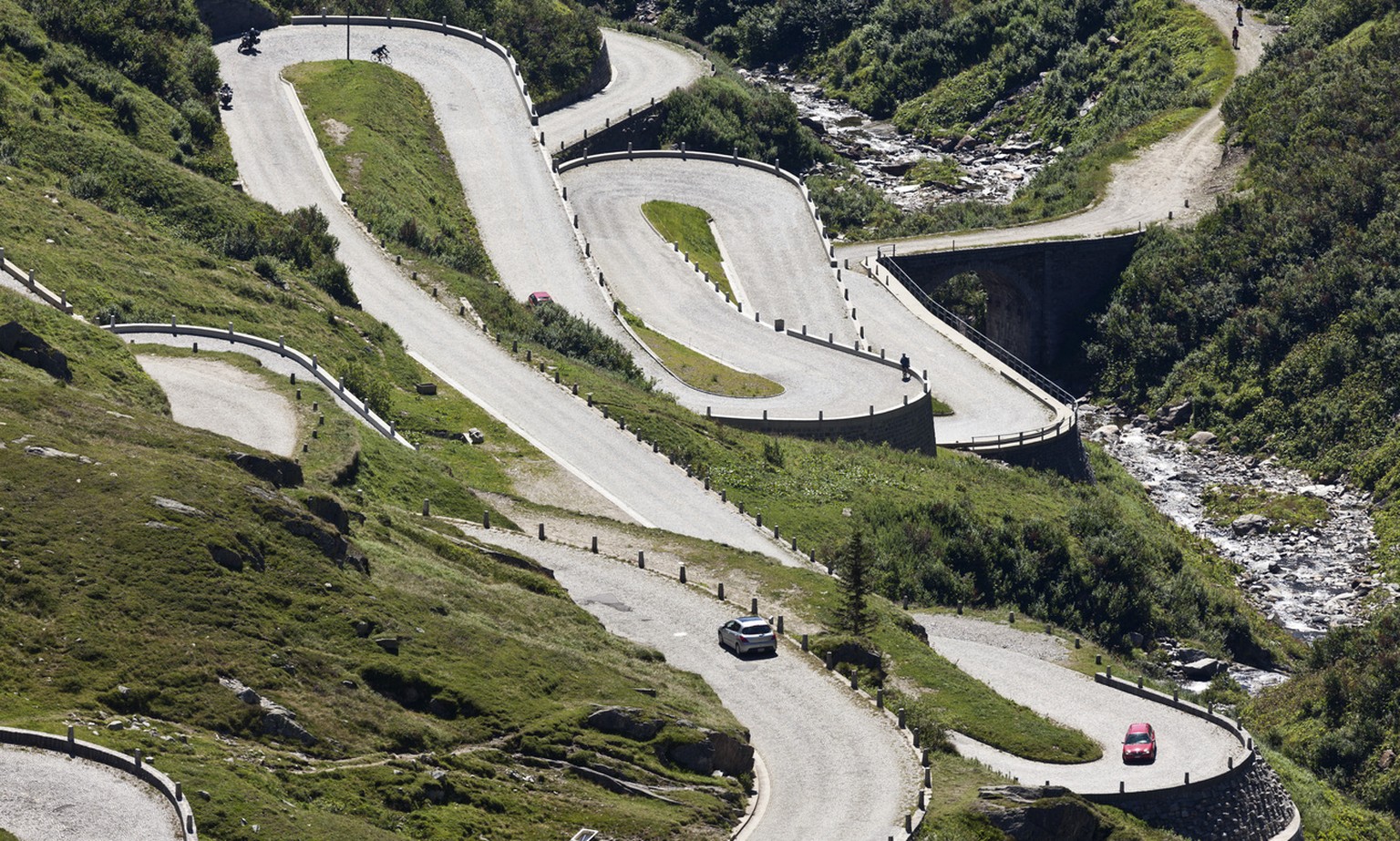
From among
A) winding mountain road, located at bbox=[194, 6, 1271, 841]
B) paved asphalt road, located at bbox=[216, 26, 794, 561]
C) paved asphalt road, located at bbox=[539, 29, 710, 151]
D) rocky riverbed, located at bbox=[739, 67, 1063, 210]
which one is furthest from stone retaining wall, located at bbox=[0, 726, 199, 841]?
rocky riverbed, located at bbox=[739, 67, 1063, 210]

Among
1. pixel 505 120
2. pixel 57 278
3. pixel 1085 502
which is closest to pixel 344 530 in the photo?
pixel 57 278

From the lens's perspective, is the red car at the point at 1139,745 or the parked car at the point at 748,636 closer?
the red car at the point at 1139,745

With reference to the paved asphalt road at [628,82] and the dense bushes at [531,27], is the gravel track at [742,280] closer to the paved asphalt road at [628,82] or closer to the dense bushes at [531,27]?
the paved asphalt road at [628,82]

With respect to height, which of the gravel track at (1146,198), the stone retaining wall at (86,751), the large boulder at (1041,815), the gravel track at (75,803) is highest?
the gravel track at (1146,198)

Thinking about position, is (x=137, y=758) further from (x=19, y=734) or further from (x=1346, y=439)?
(x=1346, y=439)

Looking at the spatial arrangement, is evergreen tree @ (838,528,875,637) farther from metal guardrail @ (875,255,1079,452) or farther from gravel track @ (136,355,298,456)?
metal guardrail @ (875,255,1079,452)

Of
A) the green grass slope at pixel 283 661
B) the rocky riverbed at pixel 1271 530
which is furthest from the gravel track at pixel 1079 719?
the rocky riverbed at pixel 1271 530
